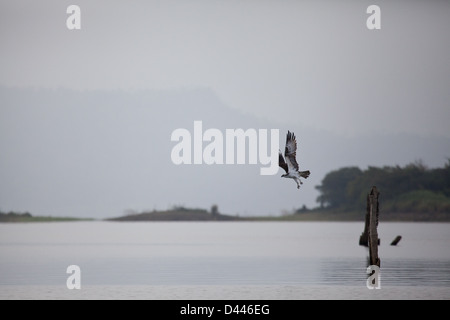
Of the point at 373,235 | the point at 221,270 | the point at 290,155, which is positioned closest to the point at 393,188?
the point at 221,270

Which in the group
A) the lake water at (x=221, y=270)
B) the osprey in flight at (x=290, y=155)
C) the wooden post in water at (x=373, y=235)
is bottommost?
the lake water at (x=221, y=270)

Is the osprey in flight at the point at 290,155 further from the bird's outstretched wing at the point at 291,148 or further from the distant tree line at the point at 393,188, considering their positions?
the distant tree line at the point at 393,188

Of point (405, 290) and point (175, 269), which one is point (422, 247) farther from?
point (405, 290)

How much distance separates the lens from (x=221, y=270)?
20.2 m

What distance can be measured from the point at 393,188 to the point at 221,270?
18.8m

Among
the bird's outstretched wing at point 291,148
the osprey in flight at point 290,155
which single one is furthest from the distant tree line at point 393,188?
the bird's outstretched wing at point 291,148

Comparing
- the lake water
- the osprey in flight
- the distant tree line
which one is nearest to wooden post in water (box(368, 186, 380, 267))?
the lake water

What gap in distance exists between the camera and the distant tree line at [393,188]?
3306 cm

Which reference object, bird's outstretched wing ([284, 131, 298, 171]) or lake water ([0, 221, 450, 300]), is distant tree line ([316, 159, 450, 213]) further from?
bird's outstretched wing ([284, 131, 298, 171])

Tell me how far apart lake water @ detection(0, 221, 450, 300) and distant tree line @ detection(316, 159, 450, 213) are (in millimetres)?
2361

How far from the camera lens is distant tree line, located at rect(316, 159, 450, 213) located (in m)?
33.1

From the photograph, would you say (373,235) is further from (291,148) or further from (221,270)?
(221,270)

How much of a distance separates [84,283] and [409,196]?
2328cm

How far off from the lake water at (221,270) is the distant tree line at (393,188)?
236 centimetres
